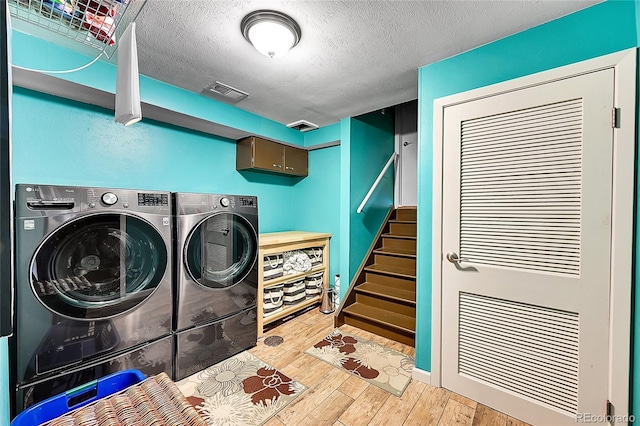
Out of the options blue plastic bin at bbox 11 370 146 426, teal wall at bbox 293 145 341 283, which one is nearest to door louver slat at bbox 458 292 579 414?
teal wall at bbox 293 145 341 283

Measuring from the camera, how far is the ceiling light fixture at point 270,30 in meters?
1.36

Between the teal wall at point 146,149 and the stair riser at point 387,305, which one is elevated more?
the teal wall at point 146,149

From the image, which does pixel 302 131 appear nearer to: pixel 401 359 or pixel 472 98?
pixel 472 98

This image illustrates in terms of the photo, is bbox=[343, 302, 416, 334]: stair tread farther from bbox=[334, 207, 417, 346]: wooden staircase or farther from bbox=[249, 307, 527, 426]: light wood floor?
bbox=[249, 307, 527, 426]: light wood floor

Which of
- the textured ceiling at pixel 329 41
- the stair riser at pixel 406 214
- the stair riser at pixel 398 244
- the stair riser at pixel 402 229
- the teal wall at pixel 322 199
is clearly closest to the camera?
the textured ceiling at pixel 329 41

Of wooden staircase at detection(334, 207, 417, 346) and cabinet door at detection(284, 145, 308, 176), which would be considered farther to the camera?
cabinet door at detection(284, 145, 308, 176)

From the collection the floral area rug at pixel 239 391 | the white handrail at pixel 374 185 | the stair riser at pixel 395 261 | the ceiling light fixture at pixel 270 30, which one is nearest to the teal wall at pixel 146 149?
the white handrail at pixel 374 185

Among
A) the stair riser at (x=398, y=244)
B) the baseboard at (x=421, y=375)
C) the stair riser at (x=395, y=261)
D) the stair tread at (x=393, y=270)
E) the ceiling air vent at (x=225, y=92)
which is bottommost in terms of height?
the baseboard at (x=421, y=375)

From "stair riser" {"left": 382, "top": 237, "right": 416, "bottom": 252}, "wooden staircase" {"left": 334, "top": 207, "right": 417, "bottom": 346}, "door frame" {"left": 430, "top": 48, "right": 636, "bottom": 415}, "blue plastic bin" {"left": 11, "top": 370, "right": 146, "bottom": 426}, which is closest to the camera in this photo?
"blue plastic bin" {"left": 11, "top": 370, "right": 146, "bottom": 426}

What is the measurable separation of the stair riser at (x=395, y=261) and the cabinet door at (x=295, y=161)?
1.51 metres

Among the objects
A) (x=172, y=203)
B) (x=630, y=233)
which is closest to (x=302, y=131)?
(x=172, y=203)

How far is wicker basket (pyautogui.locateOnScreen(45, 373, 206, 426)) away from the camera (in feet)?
2.85

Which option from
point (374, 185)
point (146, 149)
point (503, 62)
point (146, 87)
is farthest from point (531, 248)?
point (146, 149)

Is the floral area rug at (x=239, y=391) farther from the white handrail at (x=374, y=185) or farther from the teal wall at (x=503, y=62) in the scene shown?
the white handrail at (x=374, y=185)
